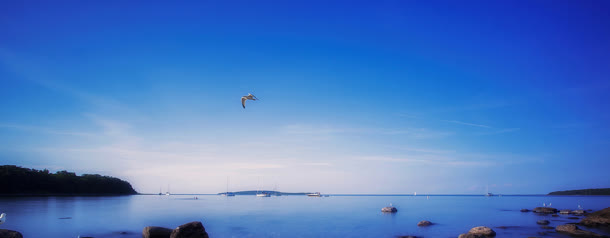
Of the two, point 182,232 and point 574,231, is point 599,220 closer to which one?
point 574,231

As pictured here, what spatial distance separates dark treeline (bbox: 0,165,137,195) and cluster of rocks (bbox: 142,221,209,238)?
11209 cm

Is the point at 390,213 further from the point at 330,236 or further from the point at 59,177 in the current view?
the point at 59,177

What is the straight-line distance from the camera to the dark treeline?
10594cm

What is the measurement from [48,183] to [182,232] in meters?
134

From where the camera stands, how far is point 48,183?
404ft

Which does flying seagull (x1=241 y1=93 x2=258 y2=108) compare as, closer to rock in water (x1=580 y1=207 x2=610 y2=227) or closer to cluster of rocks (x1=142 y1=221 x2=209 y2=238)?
cluster of rocks (x1=142 y1=221 x2=209 y2=238)

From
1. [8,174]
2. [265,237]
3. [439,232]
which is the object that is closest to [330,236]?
[265,237]

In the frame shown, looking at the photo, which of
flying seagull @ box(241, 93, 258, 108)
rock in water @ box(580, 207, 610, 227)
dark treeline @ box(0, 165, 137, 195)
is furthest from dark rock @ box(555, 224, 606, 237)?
dark treeline @ box(0, 165, 137, 195)

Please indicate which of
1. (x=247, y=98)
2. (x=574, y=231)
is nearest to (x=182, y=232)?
Result: (x=247, y=98)

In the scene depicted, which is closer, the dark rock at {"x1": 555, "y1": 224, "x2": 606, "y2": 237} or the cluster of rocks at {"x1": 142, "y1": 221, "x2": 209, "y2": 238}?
the cluster of rocks at {"x1": 142, "y1": 221, "x2": 209, "y2": 238}

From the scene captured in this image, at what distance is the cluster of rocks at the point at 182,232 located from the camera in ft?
80.5

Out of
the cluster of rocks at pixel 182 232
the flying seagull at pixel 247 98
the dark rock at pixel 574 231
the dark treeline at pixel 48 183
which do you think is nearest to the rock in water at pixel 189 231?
the cluster of rocks at pixel 182 232

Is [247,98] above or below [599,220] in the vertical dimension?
above

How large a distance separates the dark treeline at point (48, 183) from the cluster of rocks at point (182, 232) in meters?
112
